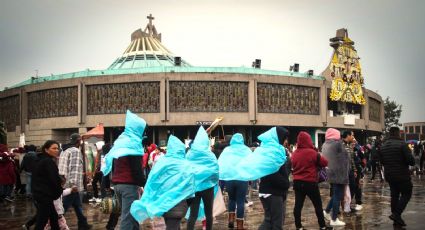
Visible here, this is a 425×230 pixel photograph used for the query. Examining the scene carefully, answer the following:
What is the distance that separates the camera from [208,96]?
137 ft

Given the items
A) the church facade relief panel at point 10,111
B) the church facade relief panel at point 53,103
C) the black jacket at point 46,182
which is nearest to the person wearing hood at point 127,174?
the black jacket at point 46,182

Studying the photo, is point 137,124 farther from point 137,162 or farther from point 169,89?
point 169,89

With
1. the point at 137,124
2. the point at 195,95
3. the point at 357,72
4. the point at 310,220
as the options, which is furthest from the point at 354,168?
the point at 357,72

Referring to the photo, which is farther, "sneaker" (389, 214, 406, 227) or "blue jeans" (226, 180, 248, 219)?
"sneaker" (389, 214, 406, 227)

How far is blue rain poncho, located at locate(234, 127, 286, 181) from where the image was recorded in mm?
7109

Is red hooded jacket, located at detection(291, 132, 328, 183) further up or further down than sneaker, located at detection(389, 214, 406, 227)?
further up

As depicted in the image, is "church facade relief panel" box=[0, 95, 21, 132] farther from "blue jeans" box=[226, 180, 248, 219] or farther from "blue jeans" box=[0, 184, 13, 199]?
"blue jeans" box=[226, 180, 248, 219]

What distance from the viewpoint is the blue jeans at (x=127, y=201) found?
6.70m

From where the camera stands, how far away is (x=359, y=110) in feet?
171

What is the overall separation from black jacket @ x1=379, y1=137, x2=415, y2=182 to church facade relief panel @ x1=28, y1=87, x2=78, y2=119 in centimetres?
3747

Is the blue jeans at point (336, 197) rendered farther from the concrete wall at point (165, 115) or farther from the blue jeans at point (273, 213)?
the concrete wall at point (165, 115)

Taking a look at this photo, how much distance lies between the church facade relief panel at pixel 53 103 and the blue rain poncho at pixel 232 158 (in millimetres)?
36299

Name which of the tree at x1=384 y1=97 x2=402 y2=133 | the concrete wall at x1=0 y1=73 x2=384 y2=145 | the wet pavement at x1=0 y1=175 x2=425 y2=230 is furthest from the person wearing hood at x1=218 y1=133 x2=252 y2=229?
the tree at x1=384 y1=97 x2=402 y2=133

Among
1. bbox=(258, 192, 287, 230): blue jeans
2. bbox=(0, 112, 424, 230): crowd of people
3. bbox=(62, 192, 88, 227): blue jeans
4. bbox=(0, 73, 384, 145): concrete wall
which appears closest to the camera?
bbox=(0, 112, 424, 230): crowd of people
